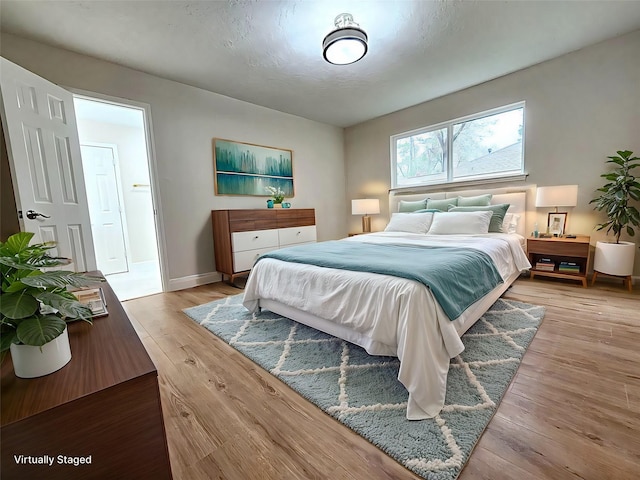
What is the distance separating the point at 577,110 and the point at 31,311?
456 cm

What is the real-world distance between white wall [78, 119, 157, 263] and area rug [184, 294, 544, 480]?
354cm

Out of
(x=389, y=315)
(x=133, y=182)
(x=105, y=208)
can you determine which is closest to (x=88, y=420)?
(x=389, y=315)

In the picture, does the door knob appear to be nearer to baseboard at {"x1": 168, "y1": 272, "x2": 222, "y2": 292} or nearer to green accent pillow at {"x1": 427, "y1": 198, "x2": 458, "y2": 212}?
baseboard at {"x1": 168, "y1": 272, "x2": 222, "y2": 292}

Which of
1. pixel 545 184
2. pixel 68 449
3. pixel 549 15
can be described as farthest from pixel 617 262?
pixel 68 449

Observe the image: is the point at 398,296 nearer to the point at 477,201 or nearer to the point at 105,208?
the point at 477,201

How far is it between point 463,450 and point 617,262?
2.95 m

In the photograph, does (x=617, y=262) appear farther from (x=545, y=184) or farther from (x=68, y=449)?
(x=68, y=449)

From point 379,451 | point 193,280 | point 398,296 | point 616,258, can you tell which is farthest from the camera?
point 193,280

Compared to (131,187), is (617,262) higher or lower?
lower

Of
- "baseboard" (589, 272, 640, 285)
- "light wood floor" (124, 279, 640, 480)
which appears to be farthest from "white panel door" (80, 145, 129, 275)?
"baseboard" (589, 272, 640, 285)

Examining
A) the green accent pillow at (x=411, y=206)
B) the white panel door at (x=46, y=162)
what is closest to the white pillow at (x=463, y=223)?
the green accent pillow at (x=411, y=206)

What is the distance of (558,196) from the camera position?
9.70 ft

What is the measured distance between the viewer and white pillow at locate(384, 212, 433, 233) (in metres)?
3.52

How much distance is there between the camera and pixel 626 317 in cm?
216
